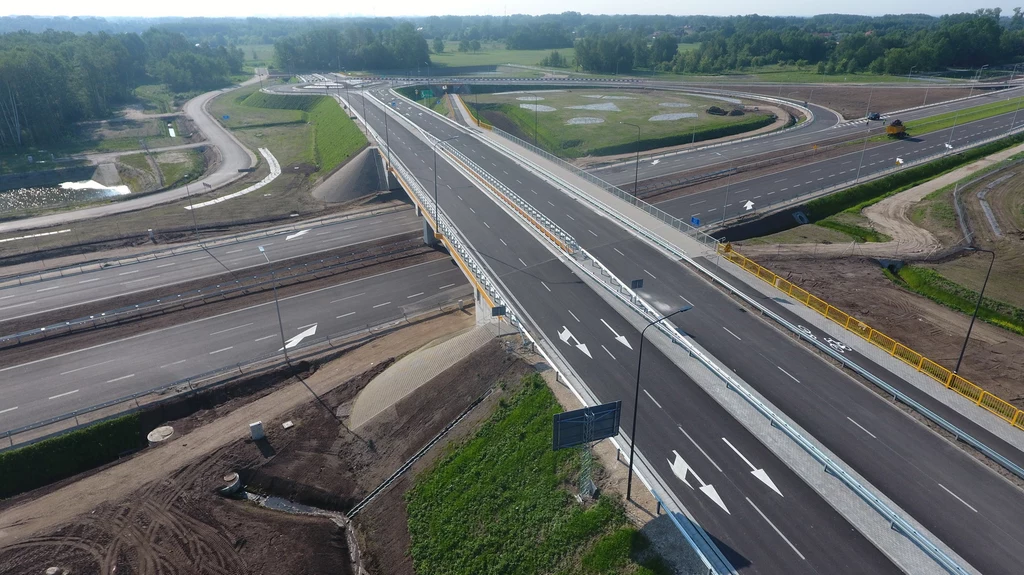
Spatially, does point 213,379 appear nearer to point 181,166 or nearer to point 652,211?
point 652,211

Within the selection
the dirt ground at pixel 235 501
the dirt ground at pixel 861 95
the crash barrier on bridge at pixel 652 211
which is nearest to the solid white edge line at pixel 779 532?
the dirt ground at pixel 235 501

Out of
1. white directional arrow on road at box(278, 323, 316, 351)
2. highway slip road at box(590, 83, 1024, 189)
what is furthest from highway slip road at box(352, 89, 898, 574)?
highway slip road at box(590, 83, 1024, 189)

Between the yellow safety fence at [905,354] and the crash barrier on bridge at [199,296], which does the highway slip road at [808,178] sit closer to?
the yellow safety fence at [905,354]

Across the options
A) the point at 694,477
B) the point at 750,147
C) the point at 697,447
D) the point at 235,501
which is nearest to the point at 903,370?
the point at 697,447

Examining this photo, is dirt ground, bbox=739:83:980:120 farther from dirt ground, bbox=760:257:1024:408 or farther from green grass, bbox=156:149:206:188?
green grass, bbox=156:149:206:188

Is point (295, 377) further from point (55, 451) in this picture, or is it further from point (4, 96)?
point (4, 96)

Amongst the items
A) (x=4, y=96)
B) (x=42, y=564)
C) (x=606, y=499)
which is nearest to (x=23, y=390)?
(x=42, y=564)

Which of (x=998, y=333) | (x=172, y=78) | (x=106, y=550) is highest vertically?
(x=172, y=78)
